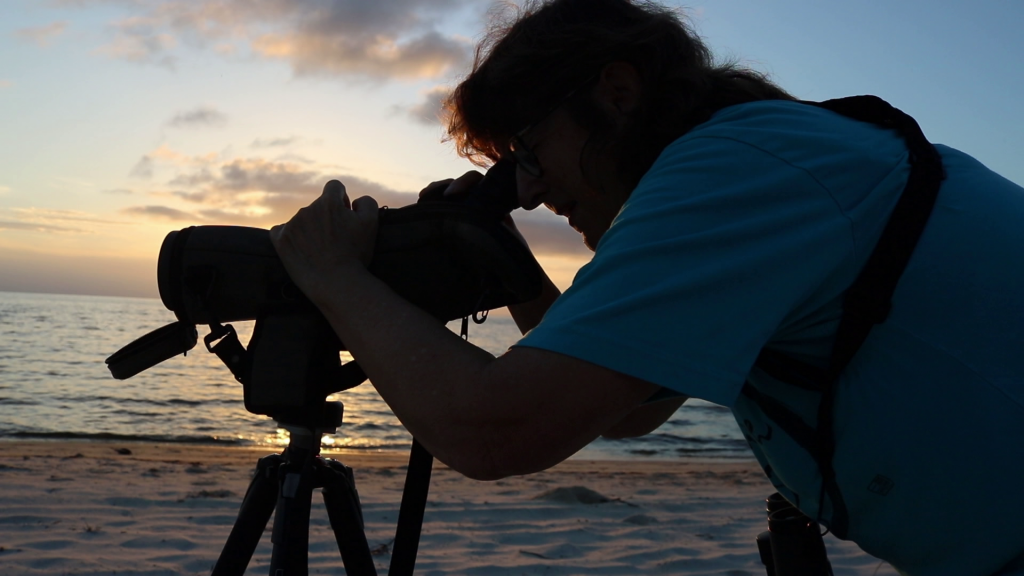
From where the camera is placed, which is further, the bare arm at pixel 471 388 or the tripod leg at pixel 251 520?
the tripod leg at pixel 251 520

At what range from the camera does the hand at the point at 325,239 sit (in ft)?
4.17

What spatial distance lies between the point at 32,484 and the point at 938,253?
538 cm

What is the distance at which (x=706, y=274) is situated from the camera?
904 millimetres

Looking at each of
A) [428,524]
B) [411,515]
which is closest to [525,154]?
[411,515]

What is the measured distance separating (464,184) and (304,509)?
A: 77 cm

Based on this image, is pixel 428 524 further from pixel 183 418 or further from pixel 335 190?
pixel 183 418

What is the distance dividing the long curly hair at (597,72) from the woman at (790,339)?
8.1 inches

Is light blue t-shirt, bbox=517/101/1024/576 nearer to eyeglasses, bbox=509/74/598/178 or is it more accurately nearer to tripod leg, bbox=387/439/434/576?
eyeglasses, bbox=509/74/598/178

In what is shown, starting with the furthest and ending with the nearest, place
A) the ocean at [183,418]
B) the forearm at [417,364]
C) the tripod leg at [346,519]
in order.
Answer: the ocean at [183,418], the tripod leg at [346,519], the forearm at [417,364]

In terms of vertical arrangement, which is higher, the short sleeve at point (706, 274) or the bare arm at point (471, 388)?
the short sleeve at point (706, 274)

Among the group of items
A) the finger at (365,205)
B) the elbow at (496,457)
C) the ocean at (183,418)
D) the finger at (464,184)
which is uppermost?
the finger at (464,184)

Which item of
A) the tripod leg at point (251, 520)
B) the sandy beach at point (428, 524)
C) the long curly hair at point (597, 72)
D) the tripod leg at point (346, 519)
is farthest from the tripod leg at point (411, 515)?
the sandy beach at point (428, 524)

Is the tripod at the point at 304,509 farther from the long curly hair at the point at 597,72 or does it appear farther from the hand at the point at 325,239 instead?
the long curly hair at the point at 597,72

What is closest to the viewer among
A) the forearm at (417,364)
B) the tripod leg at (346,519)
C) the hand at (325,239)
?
the forearm at (417,364)
